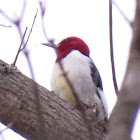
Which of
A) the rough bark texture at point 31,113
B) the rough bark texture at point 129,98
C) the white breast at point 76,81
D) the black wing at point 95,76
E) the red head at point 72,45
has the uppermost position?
the red head at point 72,45

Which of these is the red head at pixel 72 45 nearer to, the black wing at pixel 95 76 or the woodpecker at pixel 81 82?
the woodpecker at pixel 81 82

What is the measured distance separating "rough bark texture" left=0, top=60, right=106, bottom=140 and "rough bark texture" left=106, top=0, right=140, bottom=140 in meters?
1.78

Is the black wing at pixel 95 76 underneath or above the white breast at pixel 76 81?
above

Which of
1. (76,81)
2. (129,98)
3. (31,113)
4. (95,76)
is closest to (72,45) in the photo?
(95,76)

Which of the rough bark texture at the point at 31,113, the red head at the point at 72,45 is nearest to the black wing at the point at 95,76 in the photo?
the red head at the point at 72,45

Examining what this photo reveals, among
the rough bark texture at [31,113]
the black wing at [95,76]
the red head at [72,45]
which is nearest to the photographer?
the rough bark texture at [31,113]

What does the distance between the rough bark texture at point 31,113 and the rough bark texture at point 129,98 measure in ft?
5.85

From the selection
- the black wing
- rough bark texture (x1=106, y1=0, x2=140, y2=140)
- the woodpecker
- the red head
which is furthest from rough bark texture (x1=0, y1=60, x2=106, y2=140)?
the red head

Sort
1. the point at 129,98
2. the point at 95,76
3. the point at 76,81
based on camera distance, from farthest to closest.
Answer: the point at 95,76 → the point at 76,81 → the point at 129,98

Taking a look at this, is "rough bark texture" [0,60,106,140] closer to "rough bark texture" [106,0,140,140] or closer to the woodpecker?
the woodpecker

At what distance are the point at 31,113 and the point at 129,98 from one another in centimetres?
200

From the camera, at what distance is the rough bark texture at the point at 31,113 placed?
9.19 ft

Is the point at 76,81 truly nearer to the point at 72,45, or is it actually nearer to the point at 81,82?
the point at 81,82

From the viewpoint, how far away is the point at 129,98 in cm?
90
